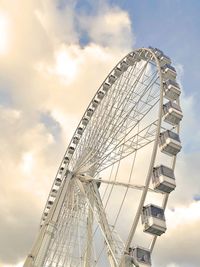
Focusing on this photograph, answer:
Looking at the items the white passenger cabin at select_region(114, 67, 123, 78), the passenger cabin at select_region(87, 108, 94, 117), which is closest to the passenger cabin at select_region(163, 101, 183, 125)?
the white passenger cabin at select_region(114, 67, 123, 78)

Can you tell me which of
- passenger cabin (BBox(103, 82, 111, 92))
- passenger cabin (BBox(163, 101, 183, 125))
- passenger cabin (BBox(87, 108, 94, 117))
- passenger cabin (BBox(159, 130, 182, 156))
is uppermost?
passenger cabin (BBox(103, 82, 111, 92))

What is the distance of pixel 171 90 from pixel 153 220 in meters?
6.93

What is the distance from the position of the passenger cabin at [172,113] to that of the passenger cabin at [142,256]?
20.7 feet

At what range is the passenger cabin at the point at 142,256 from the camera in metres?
17.8

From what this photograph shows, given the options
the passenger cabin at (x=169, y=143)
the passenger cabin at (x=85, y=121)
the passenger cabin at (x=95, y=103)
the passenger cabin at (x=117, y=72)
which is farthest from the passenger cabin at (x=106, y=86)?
the passenger cabin at (x=169, y=143)

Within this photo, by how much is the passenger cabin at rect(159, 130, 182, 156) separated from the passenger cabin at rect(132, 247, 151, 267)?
458 cm

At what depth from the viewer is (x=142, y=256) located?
1814 cm

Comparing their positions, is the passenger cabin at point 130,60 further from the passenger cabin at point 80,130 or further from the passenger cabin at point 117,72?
the passenger cabin at point 80,130

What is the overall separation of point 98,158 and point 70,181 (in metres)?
1.91

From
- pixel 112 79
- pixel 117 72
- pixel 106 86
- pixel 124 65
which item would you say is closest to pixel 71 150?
pixel 106 86

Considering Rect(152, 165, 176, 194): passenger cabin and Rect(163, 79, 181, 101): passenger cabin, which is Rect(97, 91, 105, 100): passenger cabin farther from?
Rect(152, 165, 176, 194): passenger cabin

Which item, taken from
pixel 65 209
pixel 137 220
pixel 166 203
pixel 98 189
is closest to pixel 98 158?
pixel 98 189

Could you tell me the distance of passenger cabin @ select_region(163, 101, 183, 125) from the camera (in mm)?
21734

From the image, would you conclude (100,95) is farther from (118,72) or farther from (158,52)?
(158,52)
